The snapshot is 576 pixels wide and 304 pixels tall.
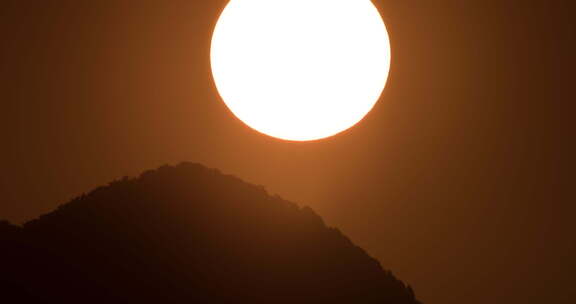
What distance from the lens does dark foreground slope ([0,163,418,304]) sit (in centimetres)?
1482

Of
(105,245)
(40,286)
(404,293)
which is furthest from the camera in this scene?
(404,293)

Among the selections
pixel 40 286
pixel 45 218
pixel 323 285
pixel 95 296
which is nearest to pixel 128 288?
pixel 95 296

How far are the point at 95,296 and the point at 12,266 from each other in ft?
5.62

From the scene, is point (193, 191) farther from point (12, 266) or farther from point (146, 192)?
point (12, 266)

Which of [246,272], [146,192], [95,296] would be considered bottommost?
[95,296]

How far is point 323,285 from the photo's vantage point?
16156mm

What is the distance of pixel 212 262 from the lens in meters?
15.9

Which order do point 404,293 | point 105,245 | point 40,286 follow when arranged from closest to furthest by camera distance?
1. point 40,286
2. point 105,245
3. point 404,293

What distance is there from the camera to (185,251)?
16000mm

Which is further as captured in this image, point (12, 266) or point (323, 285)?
point (323, 285)

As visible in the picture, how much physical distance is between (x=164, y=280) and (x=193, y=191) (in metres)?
3.02

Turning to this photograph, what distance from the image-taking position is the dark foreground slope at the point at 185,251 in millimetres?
14820

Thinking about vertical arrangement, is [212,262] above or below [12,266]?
above

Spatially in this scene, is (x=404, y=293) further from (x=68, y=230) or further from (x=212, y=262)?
(x=68, y=230)
